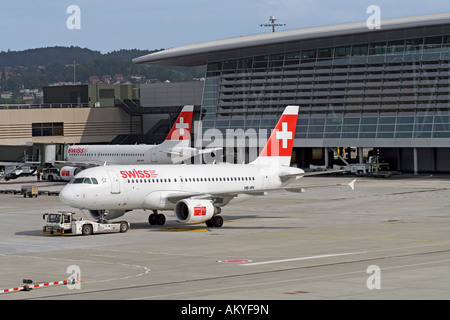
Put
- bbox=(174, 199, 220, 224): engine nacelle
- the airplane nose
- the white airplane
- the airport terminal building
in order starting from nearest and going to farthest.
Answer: the airplane nose < the white airplane < bbox=(174, 199, 220, 224): engine nacelle < the airport terminal building

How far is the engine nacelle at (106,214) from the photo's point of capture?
53616 mm

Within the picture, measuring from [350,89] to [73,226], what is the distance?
69954 mm

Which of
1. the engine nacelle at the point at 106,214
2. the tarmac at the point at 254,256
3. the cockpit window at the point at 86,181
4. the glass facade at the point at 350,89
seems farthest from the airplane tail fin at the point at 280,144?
the glass facade at the point at 350,89

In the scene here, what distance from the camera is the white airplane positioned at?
5150 cm

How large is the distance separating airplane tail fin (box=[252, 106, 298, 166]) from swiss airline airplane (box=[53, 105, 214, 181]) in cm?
4216

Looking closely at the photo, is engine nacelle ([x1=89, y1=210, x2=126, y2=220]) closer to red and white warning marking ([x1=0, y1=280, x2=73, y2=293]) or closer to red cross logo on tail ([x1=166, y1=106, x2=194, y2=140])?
red and white warning marking ([x1=0, y1=280, x2=73, y2=293])

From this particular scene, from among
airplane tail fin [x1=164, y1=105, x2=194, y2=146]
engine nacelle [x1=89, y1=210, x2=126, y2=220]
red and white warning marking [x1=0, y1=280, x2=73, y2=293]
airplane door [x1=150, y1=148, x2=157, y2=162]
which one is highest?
airplane tail fin [x1=164, y1=105, x2=194, y2=146]

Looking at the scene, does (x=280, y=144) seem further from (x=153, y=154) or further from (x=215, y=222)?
(x=153, y=154)

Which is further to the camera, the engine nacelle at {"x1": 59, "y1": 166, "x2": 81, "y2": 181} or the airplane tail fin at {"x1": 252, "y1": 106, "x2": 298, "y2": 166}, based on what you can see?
Result: the engine nacelle at {"x1": 59, "y1": 166, "x2": 81, "y2": 181}

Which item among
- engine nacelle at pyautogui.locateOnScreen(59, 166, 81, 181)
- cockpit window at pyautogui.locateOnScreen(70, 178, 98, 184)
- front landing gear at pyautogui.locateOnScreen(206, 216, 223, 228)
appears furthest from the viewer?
engine nacelle at pyautogui.locateOnScreen(59, 166, 81, 181)

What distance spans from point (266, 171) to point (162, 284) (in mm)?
28911

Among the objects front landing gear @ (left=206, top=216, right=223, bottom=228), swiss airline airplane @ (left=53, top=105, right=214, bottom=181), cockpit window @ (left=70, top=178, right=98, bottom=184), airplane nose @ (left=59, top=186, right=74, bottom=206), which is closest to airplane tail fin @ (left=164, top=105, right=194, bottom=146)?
swiss airline airplane @ (left=53, top=105, right=214, bottom=181)

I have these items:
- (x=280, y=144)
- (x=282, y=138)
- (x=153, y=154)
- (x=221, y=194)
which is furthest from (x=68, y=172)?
(x=221, y=194)
